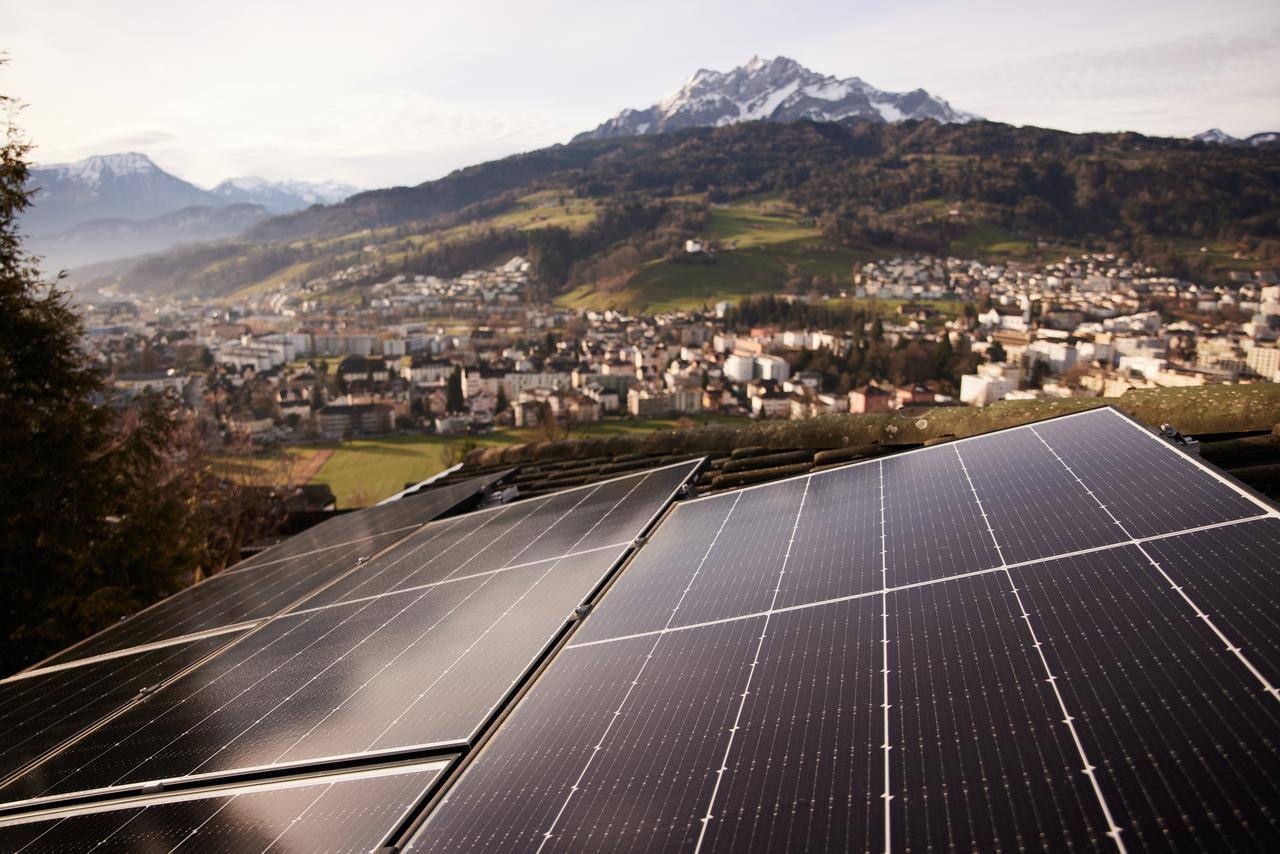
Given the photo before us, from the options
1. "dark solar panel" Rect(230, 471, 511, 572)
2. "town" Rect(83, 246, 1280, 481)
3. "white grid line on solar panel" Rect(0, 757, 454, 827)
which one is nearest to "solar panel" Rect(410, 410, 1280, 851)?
"white grid line on solar panel" Rect(0, 757, 454, 827)

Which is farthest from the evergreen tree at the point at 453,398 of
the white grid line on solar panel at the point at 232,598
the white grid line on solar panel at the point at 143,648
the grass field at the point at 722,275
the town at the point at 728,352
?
the white grid line on solar panel at the point at 143,648

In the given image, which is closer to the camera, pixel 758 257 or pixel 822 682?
pixel 822 682

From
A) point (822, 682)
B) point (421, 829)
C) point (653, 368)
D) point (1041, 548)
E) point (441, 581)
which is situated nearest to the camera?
point (421, 829)

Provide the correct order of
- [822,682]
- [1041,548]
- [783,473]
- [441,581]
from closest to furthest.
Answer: [822,682], [1041,548], [441,581], [783,473]

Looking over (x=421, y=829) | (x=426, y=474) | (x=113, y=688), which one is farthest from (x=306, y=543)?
(x=426, y=474)

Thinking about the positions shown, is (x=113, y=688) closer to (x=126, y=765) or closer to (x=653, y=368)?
(x=126, y=765)

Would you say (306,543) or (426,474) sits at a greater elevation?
(306,543)

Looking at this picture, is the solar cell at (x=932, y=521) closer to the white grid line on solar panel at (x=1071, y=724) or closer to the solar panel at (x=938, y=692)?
the solar panel at (x=938, y=692)

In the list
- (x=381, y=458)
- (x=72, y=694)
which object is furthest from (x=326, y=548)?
(x=381, y=458)
